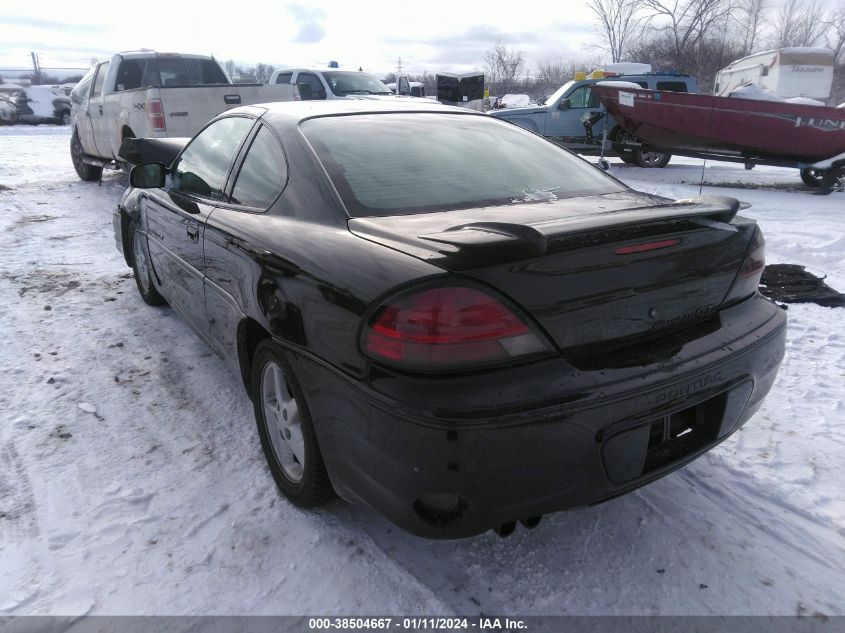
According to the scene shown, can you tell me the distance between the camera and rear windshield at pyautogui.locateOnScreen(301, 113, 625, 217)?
242 centimetres

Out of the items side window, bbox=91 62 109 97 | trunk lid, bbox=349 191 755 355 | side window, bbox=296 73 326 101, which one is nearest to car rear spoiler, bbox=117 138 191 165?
trunk lid, bbox=349 191 755 355

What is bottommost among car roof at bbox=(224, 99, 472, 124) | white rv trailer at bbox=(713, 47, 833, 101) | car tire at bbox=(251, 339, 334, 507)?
car tire at bbox=(251, 339, 334, 507)

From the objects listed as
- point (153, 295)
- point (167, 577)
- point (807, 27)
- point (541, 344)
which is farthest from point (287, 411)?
point (807, 27)

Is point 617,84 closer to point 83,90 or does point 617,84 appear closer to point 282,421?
point 83,90

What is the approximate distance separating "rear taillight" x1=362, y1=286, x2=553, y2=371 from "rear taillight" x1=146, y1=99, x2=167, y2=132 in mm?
7530

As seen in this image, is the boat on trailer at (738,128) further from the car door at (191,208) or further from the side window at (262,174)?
the side window at (262,174)

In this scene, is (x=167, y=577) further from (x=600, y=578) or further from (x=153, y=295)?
(x=153, y=295)

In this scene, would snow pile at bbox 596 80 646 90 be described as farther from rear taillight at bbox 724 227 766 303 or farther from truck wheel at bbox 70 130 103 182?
rear taillight at bbox 724 227 766 303

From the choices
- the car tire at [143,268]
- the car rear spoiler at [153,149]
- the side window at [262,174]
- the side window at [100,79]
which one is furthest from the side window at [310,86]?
the side window at [262,174]

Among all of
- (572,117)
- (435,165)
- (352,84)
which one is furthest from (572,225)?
(572,117)

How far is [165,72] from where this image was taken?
1027cm

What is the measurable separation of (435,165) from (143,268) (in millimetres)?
3069

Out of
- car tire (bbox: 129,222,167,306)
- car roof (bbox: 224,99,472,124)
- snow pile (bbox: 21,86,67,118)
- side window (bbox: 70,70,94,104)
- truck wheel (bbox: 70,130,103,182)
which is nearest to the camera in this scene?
car roof (bbox: 224,99,472,124)

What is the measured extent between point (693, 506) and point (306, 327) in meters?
1.73
